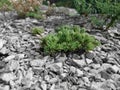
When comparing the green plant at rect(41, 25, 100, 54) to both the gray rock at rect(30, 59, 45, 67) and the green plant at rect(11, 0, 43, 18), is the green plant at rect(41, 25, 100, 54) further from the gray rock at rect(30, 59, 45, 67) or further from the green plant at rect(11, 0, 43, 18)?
the green plant at rect(11, 0, 43, 18)

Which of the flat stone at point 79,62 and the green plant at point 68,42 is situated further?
the green plant at point 68,42

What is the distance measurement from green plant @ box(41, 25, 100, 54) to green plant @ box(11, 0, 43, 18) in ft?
10.5

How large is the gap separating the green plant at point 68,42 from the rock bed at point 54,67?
15 cm

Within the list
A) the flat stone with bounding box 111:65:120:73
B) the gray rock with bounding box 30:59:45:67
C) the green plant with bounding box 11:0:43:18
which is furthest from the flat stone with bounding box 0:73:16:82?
the green plant with bounding box 11:0:43:18

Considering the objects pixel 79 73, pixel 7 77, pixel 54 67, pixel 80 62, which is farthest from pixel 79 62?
pixel 7 77

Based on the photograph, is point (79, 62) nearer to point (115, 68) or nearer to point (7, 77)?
point (115, 68)

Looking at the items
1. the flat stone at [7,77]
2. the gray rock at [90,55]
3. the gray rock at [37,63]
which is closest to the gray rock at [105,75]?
Result: the gray rock at [90,55]

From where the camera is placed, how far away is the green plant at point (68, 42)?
6727 millimetres

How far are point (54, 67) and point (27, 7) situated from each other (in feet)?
14.6

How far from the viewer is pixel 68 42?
692cm

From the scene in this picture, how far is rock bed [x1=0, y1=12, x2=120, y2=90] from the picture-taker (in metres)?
5.95

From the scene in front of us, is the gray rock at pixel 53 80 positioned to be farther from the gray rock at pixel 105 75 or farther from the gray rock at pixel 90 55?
the gray rock at pixel 90 55

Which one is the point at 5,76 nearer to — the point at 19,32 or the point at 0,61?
the point at 0,61

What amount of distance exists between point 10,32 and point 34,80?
260 cm
